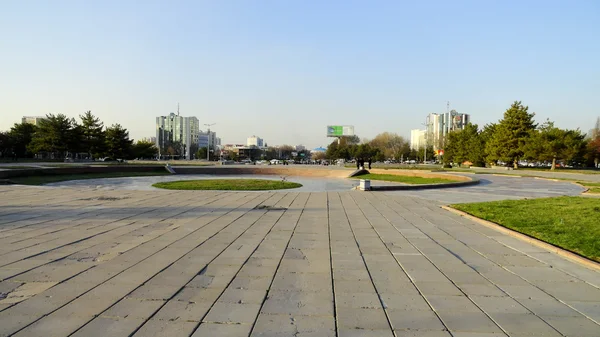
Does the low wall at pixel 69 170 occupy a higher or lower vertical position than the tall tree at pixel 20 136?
lower

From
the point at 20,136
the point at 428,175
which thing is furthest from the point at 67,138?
the point at 428,175

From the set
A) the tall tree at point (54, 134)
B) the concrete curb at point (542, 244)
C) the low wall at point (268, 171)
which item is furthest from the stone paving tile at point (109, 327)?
the tall tree at point (54, 134)

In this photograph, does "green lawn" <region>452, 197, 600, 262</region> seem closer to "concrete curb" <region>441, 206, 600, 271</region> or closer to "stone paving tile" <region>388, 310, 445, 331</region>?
"concrete curb" <region>441, 206, 600, 271</region>

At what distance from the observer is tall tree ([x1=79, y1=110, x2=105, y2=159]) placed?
46.3 m

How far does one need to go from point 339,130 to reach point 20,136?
82.2m

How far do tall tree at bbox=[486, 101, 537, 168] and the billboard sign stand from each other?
66.7 meters

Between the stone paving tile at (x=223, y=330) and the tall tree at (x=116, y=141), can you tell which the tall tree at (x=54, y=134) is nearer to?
the tall tree at (x=116, y=141)

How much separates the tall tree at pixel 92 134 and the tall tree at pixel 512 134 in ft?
174

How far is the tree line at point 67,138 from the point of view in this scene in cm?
4350

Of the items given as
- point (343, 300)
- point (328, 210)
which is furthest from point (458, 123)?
point (343, 300)

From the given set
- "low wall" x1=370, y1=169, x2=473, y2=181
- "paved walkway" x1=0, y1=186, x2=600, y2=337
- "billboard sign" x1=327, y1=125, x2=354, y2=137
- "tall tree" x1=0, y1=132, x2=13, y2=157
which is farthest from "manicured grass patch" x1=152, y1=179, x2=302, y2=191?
"billboard sign" x1=327, y1=125, x2=354, y2=137

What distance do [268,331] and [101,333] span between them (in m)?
1.38

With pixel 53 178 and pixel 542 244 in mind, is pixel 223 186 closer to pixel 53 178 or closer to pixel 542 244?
pixel 53 178

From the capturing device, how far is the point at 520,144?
4541cm
